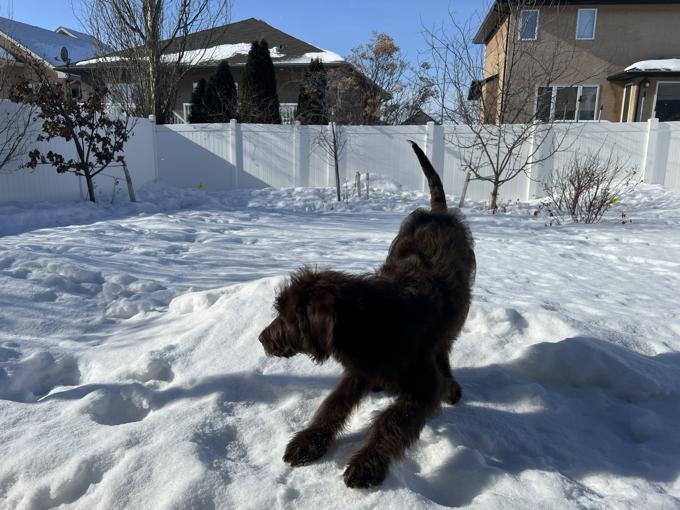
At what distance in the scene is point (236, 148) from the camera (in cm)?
1572

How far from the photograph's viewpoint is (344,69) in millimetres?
21672

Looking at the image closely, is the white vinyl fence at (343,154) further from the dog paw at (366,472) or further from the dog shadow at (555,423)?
the dog paw at (366,472)

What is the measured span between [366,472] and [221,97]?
19.5 meters

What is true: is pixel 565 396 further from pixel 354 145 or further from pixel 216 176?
pixel 216 176

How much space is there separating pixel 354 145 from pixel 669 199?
8930 millimetres

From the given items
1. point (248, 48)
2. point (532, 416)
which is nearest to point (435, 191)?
point (532, 416)

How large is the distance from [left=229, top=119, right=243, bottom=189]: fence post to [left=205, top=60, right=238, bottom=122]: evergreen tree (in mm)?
4086

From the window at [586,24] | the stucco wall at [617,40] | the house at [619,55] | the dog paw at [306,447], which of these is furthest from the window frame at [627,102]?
the dog paw at [306,447]

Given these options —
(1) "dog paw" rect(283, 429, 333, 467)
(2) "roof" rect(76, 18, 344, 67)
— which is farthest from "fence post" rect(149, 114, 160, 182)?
(1) "dog paw" rect(283, 429, 333, 467)

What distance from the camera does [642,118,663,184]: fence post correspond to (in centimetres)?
1397

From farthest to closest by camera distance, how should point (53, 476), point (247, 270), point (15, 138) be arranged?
1. point (15, 138)
2. point (247, 270)
3. point (53, 476)

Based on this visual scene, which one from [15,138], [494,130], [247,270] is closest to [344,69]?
[494,130]

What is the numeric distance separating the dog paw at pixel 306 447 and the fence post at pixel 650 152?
1526cm

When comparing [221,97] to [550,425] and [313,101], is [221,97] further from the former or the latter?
[550,425]
